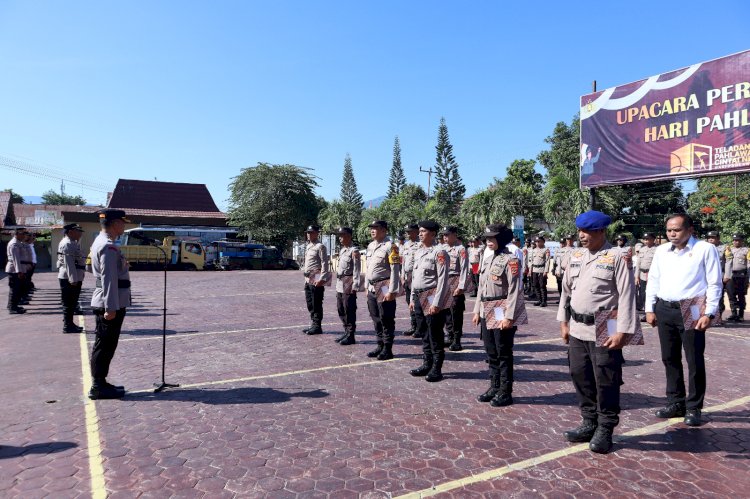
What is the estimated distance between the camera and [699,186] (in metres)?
28.2

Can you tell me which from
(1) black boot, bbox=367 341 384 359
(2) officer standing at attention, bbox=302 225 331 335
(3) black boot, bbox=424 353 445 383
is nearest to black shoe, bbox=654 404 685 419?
(3) black boot, bbox=424 353 445 383

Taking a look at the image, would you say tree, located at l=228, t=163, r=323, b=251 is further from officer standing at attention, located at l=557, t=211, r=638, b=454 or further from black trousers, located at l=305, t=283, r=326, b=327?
officer standing at attention, located at l=557, t=211, r=638, b=454

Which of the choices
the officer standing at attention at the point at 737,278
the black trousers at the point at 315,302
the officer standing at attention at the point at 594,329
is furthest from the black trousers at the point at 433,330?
the officer standing at attention at the point at 737,278

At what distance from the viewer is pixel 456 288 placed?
8039 millimetres

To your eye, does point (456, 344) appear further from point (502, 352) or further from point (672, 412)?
point (672, 412)

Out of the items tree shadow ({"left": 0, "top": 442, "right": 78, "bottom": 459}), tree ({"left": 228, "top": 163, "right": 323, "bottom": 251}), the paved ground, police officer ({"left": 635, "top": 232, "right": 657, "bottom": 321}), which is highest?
tree ({"left": 228, "top": 163, "right": 323, "bottom": 251})

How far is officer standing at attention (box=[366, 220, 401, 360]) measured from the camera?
265 inches

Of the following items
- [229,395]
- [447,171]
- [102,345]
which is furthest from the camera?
[447,171]

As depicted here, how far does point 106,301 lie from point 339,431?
9.20 ft

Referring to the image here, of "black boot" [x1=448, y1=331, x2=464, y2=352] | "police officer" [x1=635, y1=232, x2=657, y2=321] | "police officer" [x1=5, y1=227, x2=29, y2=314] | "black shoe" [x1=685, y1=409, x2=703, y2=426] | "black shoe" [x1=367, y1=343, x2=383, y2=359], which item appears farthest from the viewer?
"police officer" [x1=5, y1=227, x2=29, y2=314]

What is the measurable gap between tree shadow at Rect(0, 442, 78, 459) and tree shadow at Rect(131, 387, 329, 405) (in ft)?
3.67

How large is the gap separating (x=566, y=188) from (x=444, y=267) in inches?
856

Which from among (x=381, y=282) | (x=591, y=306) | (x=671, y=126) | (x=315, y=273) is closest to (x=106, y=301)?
(x=381, y=282)

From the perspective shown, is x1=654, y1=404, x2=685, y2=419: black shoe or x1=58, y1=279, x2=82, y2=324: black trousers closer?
x1=654, y1=404, x2=685, y2=419: black shoe
